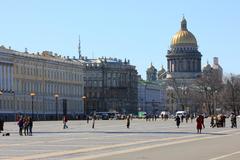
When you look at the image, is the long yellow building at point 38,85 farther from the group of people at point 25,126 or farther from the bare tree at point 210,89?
the group of people at point 25,126

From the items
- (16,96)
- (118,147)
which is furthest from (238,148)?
(16,96)

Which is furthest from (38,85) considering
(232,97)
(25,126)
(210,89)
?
(25,126)

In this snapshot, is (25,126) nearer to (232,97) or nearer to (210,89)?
(232,97)

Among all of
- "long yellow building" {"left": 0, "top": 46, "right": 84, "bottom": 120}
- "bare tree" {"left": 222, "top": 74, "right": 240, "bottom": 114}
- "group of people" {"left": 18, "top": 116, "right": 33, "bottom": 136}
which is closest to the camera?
"group of people" {"left": 18, "top": 116, "right": 33, "bottom": 136}

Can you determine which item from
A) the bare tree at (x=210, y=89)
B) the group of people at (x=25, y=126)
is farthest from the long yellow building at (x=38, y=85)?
the group of people at (x=25, y=126)

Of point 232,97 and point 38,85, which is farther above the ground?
point 38,85

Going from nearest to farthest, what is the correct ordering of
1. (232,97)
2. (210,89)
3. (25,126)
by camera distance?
(25,126)
(232,97)
(210,89)

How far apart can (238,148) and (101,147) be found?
633 centimetres

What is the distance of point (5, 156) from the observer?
108 ft

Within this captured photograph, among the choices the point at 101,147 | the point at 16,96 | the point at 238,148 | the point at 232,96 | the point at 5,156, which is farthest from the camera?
the point at 232,96

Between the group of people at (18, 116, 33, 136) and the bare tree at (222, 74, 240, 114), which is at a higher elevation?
the bare tree at (222, 74, 240, 114)

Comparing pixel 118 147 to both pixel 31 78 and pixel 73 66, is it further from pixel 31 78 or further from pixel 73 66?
pixel 73 66

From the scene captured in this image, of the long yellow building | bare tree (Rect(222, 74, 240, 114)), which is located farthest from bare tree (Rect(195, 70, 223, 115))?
the long yellow building

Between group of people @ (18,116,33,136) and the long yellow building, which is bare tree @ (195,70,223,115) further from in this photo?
group of people @ (18,116,33,136)
